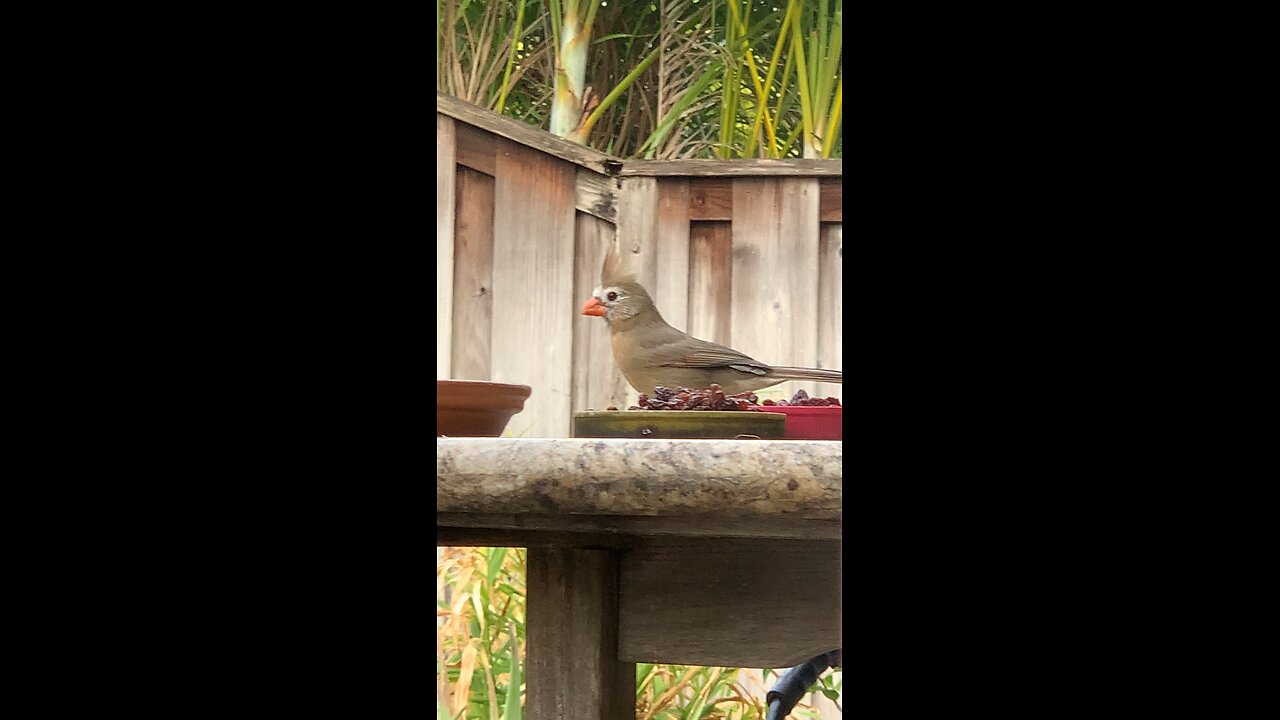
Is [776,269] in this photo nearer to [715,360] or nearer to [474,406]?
[715,360]

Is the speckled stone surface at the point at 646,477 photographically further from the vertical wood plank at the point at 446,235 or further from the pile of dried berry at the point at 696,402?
the vertical wood plank at the point at 446,235

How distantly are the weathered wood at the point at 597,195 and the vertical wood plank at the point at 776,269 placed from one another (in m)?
0.17

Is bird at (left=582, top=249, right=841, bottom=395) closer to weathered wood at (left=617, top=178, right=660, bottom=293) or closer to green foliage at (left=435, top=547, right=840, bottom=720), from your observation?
weathered wood at (left=617, top=178, right=660, bottom=293)

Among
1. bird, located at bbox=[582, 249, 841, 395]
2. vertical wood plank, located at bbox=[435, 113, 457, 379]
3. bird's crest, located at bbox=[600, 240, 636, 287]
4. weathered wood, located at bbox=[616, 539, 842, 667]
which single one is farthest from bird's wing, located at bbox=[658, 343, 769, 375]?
vertical wood plank, located at bbox=[435, 113, 457, 379]

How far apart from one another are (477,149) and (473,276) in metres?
0.17

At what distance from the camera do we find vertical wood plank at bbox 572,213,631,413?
1.60 m

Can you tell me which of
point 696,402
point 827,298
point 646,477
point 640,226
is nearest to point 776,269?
point 827,298

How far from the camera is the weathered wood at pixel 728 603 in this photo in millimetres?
595

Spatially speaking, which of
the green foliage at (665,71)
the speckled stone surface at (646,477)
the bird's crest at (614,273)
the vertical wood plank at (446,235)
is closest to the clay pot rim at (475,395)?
the speckled stone surface at (646,477)

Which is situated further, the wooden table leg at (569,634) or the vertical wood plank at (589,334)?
the vertical wood plank at (589,334)
